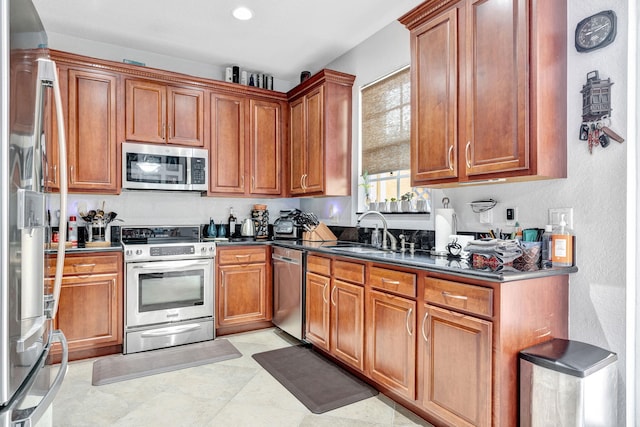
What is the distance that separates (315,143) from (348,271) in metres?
1.65

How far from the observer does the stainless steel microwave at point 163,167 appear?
364 centimetres

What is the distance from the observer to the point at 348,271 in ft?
9.26

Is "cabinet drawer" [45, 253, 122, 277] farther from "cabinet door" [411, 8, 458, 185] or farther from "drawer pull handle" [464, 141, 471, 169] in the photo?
"drawer pull handle" [464, 141, 471, 169]

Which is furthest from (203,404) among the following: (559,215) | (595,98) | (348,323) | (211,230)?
(595,98)

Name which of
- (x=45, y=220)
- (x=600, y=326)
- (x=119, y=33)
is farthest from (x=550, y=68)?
(x=119, y=33)

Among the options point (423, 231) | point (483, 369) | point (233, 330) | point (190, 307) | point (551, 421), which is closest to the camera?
point (551, 421)

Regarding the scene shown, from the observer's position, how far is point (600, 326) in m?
1.96

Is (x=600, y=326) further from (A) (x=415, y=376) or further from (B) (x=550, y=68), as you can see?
(B) (x=550, y=68)

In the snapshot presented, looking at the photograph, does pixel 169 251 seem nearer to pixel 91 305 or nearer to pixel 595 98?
pixel 91 305

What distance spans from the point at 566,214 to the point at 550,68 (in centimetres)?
79

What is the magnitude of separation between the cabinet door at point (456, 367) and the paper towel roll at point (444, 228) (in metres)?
0.65

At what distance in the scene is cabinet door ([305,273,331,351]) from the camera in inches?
122

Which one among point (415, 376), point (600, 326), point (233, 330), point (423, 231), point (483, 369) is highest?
point (423, 231)

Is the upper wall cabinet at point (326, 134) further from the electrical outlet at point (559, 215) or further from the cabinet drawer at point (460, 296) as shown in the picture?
the electrical outlet at point (559, 215)
